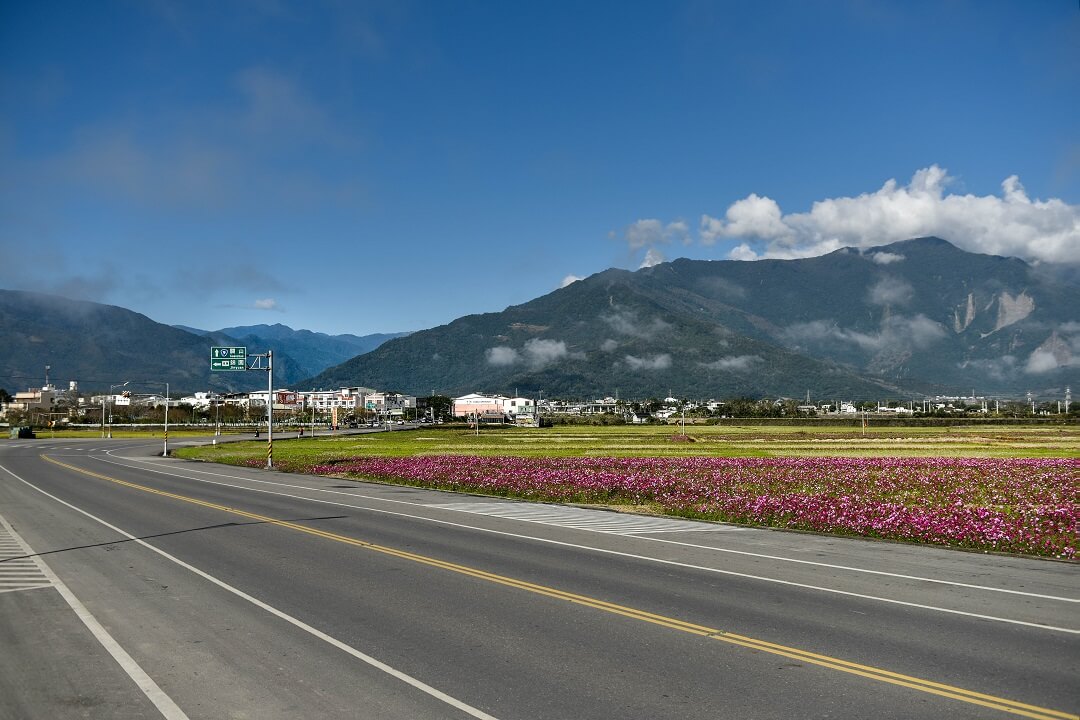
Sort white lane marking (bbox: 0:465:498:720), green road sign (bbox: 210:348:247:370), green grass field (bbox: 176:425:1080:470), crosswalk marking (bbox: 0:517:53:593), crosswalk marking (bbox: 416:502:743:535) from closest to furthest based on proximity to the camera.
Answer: white lane marking (bbox: 0:465:498:720), crosswalk marking (bbox: 0:517:53:593), crosswalk marking (bbox: 416:502:743:535), green grass field (bbox: 176:425:1080:470), green road sign (bbox: 210:348:247:370)

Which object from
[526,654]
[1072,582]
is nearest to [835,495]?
[1072,582]

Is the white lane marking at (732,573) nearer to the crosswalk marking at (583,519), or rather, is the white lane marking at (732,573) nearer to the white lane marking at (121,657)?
the crosswalk marking at (583,519)

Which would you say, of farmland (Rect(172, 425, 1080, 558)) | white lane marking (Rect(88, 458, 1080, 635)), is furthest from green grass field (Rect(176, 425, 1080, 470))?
white lane marking (Rect(88, 458, 1080, 635))

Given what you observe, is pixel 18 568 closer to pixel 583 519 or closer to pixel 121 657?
pixel 121 657

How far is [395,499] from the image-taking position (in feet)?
100

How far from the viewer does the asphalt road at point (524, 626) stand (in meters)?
8.05

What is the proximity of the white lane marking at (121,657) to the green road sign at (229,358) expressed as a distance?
42.9 meters

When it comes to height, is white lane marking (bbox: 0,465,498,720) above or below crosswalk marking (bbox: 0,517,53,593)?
above

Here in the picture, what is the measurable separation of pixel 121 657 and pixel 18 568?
7912 mm

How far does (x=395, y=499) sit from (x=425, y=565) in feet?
50.1

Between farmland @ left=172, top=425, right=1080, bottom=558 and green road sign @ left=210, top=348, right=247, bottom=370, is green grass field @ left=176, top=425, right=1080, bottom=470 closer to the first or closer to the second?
green road sign @ left=210, top=348, right=247, bottom=370

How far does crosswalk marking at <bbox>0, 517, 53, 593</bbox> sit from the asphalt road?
104 millimetres

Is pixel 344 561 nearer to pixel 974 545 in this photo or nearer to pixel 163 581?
pixel 163 581

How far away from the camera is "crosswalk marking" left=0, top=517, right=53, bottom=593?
13.9 metres
